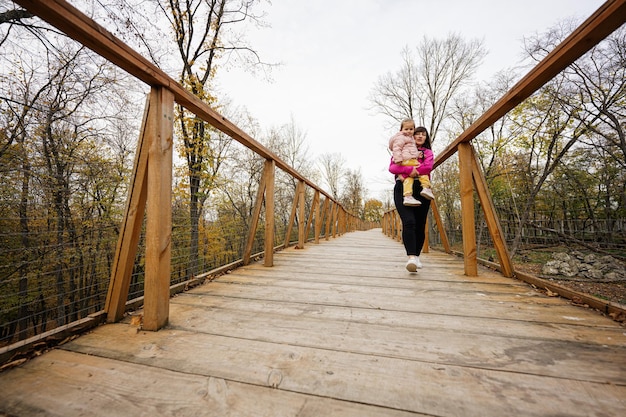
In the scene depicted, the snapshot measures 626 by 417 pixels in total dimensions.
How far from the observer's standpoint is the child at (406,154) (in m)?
2.22

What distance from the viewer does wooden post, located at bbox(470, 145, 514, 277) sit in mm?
1971

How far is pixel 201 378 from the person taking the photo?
774 mm

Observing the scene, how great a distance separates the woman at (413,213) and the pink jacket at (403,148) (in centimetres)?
9

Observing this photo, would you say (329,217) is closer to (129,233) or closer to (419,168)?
(419,168)

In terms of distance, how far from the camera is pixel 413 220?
7.29 feet

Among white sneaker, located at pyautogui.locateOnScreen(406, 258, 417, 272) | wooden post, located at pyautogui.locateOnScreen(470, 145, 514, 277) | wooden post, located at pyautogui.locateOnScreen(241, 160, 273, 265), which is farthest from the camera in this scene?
wooden post, located at pyautogui.locateOnScreen(241, 160, 273, 265)

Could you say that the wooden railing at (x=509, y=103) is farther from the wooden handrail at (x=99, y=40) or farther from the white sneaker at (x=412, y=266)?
the wooden handrail at (x=99, y=40)

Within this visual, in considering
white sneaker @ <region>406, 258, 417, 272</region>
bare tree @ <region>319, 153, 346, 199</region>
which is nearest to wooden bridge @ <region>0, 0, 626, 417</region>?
white sneaker @ <region>406, 258, 417, 272</region>

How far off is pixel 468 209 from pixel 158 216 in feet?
7.50

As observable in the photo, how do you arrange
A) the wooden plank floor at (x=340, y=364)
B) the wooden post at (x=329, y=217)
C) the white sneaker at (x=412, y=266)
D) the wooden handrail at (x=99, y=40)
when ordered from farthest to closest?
1. the wooden post at (x=329, y=217)
2. the white sneaker at (x=412, y=266)
3. the wooden handrail at (x=99, y=40)
4. the wooden plank floor at (x=340, y=364)

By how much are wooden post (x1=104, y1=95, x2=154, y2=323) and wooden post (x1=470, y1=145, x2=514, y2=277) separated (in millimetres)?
2366

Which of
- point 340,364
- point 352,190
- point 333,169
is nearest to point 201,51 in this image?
point 340,364

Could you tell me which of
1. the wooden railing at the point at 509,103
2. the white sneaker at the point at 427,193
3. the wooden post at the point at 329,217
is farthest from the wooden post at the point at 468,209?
the wooden post at the point at 329,217

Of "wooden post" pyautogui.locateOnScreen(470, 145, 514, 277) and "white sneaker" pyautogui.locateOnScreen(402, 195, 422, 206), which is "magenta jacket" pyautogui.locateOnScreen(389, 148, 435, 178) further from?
"wooden post" pyautogui.locateOnScreen(470, 145, 514, 277)
